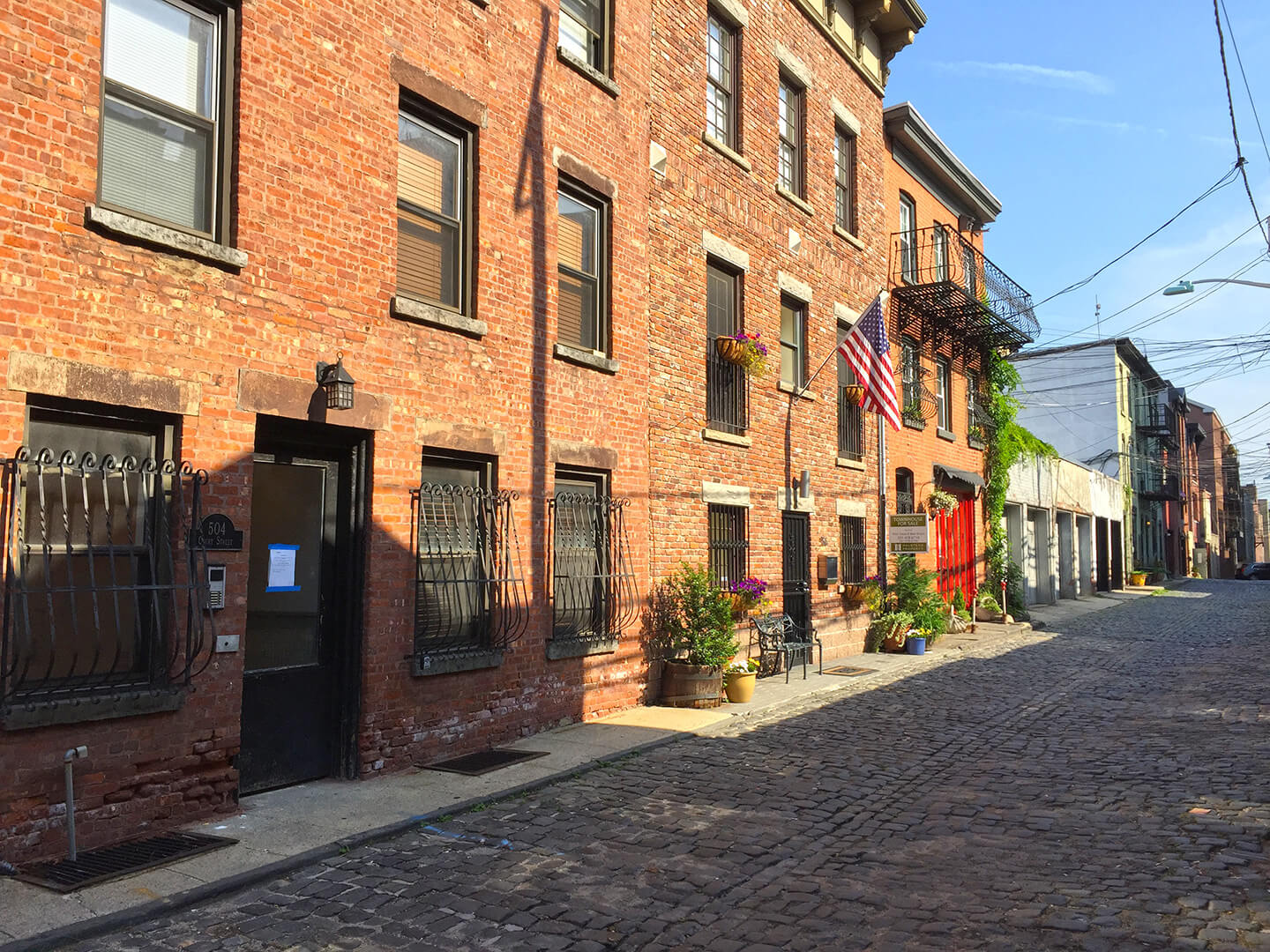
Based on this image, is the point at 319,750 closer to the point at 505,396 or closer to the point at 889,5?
the point at 505,396

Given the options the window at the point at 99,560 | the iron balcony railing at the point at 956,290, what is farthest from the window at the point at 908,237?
the window at the point at 99,560

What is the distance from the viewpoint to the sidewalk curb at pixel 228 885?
15.2 ft

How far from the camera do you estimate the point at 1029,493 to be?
2852 centimetres

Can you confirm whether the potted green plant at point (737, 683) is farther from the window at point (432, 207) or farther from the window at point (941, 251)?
the window at point (941, 251)

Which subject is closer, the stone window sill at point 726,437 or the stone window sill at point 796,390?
the stone window sill at point 726,437

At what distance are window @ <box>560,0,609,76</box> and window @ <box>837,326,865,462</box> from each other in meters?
7.22

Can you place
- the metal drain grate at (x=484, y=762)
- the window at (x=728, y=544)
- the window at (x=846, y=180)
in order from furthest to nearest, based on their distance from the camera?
the window at (x=846, y=180) < the window at (x=728, y=544) < the metal drain grate at (x=484, y=762)

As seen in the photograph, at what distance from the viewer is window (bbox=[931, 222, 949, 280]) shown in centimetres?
2064

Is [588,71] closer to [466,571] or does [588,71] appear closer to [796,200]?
[796,200]

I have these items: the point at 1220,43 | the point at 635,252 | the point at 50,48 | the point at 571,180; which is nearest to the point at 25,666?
the point at 50,48

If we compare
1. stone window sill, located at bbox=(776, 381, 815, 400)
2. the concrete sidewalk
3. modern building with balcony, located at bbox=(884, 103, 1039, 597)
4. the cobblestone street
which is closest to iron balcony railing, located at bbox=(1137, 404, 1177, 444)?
modern building with balcony, located at bbox=(884, 103, 1039, 597)

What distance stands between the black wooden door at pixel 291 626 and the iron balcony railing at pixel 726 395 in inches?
252

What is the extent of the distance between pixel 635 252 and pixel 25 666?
7976 millimetres

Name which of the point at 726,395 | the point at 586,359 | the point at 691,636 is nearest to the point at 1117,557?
the point at 726,395
